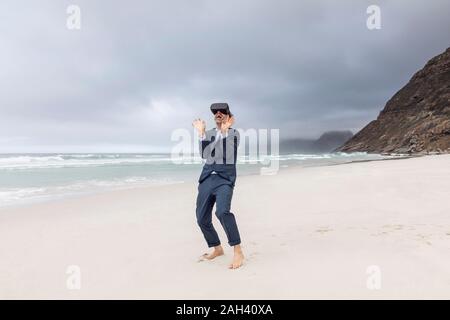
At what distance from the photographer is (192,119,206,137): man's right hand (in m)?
4.07

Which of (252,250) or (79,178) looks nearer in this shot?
(252,250)

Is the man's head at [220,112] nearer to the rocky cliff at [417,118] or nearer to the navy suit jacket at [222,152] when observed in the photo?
the navy suit jacket at [222,152]

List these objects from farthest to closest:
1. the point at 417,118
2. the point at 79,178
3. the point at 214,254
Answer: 1. the point at 417,118
2. the point at 79,178
3. the point at 214,254

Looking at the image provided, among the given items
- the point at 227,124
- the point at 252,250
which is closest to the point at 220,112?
the point at 227,124

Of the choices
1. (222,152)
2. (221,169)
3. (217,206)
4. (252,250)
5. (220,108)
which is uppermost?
(220,108)

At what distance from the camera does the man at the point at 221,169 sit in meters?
3.89

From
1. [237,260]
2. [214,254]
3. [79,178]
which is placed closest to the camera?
[237,260]

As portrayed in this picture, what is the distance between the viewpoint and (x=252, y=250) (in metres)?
4.50

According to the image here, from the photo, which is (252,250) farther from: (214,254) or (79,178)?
(79,178)

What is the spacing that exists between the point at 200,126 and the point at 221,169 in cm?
61

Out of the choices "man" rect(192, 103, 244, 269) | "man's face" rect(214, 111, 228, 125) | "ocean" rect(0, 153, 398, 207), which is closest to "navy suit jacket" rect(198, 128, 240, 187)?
"man" rect(192, 103, 244, 269)

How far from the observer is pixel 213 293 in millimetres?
3123
